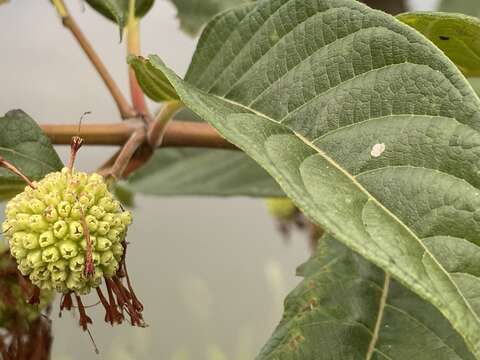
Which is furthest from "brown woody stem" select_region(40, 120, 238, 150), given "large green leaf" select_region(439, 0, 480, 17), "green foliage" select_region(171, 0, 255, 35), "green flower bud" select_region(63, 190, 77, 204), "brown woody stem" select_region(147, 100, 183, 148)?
"large green leaf" select_region(439, 0, 480, 17)

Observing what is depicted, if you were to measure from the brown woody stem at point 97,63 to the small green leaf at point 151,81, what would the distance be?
0.07 metres

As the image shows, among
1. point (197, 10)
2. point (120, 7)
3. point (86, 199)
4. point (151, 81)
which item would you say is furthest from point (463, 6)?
point (86, 199)

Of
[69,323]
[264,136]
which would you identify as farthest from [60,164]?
[69,323]

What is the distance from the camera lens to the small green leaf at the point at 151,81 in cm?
57

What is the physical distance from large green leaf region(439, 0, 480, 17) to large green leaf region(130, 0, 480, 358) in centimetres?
69

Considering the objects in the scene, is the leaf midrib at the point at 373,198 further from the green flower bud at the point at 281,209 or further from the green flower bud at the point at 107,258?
the green flower bud at the point at 281,209

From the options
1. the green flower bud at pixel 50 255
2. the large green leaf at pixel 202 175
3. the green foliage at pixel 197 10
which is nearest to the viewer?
the green flower bud at pixel 50 255

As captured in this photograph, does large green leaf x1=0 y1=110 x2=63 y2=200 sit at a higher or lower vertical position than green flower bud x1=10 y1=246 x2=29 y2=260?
higher

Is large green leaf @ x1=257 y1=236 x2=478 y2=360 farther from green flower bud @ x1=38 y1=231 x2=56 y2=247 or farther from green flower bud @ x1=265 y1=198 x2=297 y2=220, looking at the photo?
green flower bud @ x1=265 y1=198 x2=297 y2=220

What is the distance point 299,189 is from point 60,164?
266 mm

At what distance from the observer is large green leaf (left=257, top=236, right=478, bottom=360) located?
0.58 m

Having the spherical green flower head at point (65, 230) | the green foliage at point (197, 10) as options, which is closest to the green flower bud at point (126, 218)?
the spherical green flower head at point (65, 230)

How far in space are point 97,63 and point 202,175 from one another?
1.54ft

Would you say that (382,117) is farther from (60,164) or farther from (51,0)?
(51,0)
